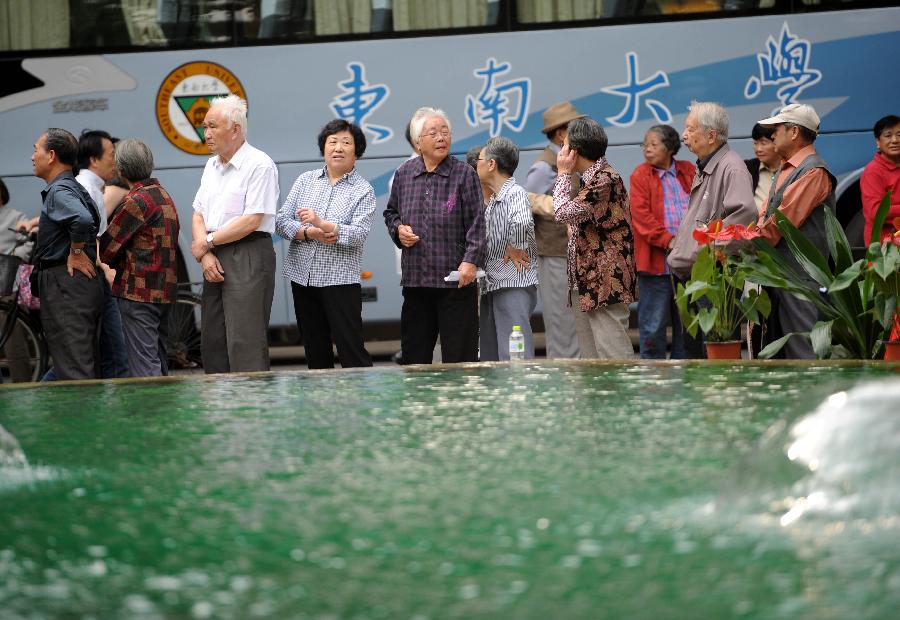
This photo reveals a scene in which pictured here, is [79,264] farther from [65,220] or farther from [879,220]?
[879,220]

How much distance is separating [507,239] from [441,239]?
0.49m

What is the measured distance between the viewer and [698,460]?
7.80ft

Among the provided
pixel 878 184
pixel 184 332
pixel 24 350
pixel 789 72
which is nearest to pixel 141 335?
pixel 24 350

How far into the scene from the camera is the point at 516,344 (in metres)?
7.08

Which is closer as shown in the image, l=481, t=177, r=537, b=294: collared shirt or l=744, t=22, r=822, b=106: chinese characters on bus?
l=481, t=177, r=537, b=294: collared shirt

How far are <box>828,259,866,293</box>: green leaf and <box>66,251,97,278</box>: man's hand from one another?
4125 mm

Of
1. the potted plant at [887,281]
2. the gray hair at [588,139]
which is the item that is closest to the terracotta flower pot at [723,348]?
the potted plant at [887,281]

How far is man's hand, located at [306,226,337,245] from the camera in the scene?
7.05m

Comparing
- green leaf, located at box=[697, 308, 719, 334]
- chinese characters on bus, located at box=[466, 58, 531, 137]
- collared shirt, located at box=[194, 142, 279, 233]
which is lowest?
green leaf, located at box=[697, 308, 719, 334]

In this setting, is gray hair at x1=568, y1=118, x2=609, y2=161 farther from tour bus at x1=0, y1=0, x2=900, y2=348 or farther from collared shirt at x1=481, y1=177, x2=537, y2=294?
tour bus at x1=0, y1=0, x2=900, y2=348

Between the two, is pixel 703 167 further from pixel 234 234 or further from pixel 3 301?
pixel 3 301

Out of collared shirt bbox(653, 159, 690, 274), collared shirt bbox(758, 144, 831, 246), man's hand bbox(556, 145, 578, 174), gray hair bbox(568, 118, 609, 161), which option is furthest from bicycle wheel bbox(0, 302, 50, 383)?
collared shirt bbox(758, 144, 831, 246)

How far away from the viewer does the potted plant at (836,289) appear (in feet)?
17.1

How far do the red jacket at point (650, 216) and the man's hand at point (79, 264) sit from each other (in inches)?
139
